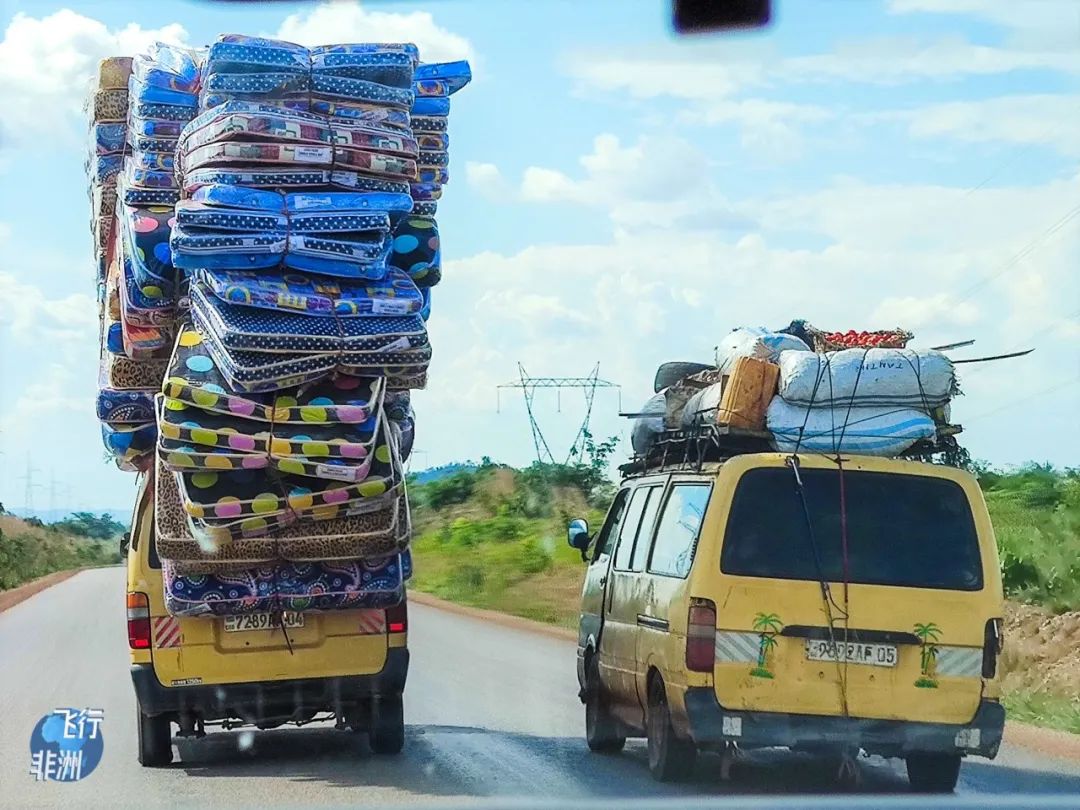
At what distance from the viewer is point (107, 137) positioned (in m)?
12.4

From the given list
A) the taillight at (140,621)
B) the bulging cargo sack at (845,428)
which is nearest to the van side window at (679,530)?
the bulging cargo sack at (845,428)

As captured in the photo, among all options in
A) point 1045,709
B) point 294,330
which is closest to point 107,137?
point 294,330

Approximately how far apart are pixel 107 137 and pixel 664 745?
228 inches

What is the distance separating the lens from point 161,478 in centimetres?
1051

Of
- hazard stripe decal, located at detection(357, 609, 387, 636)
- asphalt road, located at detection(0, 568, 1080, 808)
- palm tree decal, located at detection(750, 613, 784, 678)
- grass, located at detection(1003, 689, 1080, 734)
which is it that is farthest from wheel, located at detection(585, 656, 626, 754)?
grass, located at detection(1003, 689, 1080, 734)

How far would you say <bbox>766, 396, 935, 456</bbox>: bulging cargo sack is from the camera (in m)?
9.85

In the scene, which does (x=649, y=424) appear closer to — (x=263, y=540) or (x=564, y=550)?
(x=263, y=540)

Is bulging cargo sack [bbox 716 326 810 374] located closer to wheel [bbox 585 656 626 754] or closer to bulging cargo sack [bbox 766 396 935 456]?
bulging cargo sack [bbox 766 396 935 456]

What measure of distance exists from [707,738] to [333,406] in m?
2.89

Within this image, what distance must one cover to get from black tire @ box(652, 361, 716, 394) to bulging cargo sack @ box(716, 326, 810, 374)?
150 centimetres

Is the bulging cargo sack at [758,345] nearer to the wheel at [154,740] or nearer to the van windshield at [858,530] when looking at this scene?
the van windshield at [858,530]

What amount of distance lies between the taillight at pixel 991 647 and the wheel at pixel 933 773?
0.79m

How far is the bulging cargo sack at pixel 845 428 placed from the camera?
9.85 m

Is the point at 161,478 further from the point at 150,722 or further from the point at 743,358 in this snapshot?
the point at 743,358
